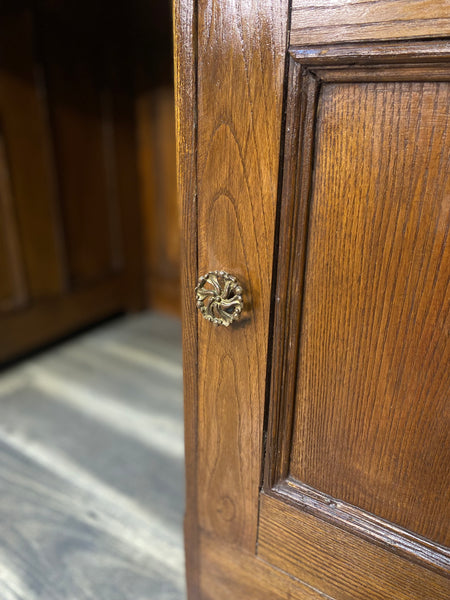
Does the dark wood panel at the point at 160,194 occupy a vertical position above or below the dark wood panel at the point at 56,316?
above

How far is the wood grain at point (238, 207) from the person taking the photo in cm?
40

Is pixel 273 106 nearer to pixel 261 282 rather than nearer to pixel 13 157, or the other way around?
pixel 261 282

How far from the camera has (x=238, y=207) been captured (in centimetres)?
46

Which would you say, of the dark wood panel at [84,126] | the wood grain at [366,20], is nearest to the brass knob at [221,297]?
the wood grain at [366,20]

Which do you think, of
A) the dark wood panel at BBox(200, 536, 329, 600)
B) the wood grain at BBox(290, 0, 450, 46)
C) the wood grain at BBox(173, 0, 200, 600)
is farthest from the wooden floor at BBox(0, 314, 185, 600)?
the wood grain at BBox(290, 0, 450, 46)

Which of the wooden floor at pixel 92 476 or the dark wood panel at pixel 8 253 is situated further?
the dark wood panel at pixel 8 253

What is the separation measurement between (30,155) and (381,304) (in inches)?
61.1

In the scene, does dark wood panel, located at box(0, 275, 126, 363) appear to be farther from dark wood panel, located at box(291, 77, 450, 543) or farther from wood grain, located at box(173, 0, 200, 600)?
dark wood panel, located at box(291, 77, 450, 543)

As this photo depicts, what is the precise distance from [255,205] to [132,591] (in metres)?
0.83

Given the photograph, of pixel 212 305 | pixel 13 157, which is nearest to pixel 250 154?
pixel 212 305

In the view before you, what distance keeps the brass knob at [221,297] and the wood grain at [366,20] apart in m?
0.23

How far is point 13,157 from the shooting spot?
155cm

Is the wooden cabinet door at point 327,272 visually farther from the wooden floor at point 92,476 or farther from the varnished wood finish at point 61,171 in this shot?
the varnished wood finish at point 61,171

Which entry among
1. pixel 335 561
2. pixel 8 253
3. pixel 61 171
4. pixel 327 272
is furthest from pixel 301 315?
pixel 61 171
